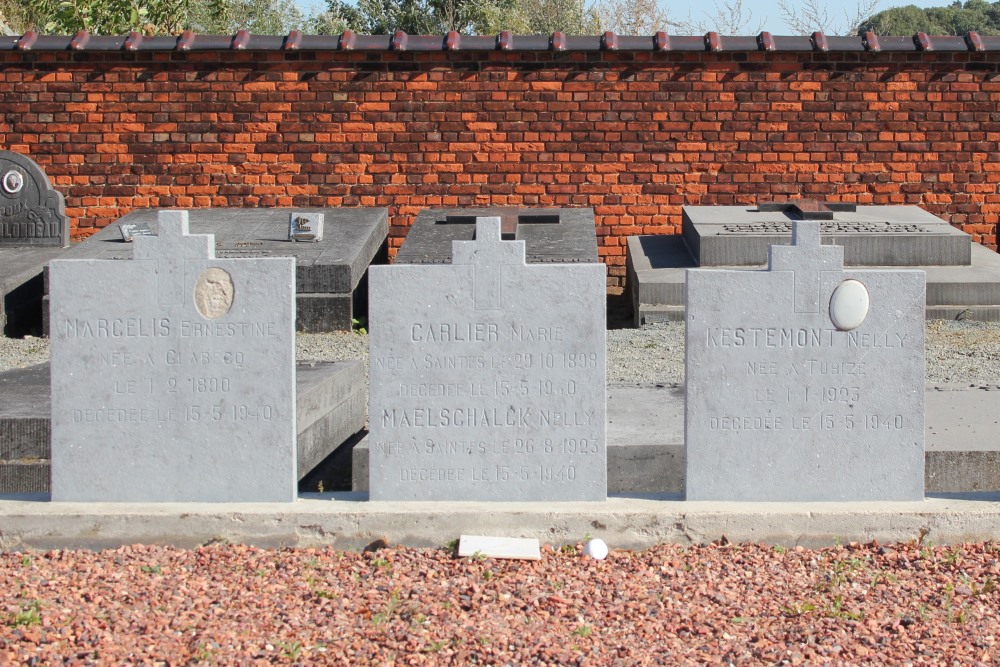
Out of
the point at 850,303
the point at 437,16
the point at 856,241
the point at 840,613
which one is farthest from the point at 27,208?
the point at 437,16

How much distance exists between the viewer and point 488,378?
190 inches

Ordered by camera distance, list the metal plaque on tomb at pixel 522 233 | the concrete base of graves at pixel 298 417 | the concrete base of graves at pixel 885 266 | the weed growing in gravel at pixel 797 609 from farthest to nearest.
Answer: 1. the concrete base of graves at pixel 885 266
2. the metal plaque on tomb at pixel 522 233
3. the concrete base of graves at pixel 298 417
4. the weed growing in gravel at pixel 797 609

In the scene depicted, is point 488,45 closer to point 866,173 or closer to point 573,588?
point 866,173

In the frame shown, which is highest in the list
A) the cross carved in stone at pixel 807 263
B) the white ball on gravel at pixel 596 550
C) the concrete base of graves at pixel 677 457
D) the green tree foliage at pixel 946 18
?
the green tree foliage at pixel 946 18

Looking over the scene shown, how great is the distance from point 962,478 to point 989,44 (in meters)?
8.39

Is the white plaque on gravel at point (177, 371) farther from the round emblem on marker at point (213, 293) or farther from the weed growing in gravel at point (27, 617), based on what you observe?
the weed growing in gravel at point (27, 617)

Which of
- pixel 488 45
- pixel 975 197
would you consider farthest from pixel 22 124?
pixel 975 197

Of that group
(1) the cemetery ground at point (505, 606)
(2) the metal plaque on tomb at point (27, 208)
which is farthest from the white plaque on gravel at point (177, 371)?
(2) the metal plaque on tomb at point (27, 208)

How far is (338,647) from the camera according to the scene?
373 cm

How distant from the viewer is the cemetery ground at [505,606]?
3.70m

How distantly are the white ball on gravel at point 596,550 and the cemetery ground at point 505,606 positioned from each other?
4cm

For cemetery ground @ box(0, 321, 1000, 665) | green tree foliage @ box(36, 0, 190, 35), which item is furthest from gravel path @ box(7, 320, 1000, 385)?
green tree foliage @ box(36, 0, 190, 35)

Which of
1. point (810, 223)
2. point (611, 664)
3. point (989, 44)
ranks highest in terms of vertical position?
point (989, 44)

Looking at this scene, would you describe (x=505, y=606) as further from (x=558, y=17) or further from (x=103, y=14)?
(x=558, y=17)
